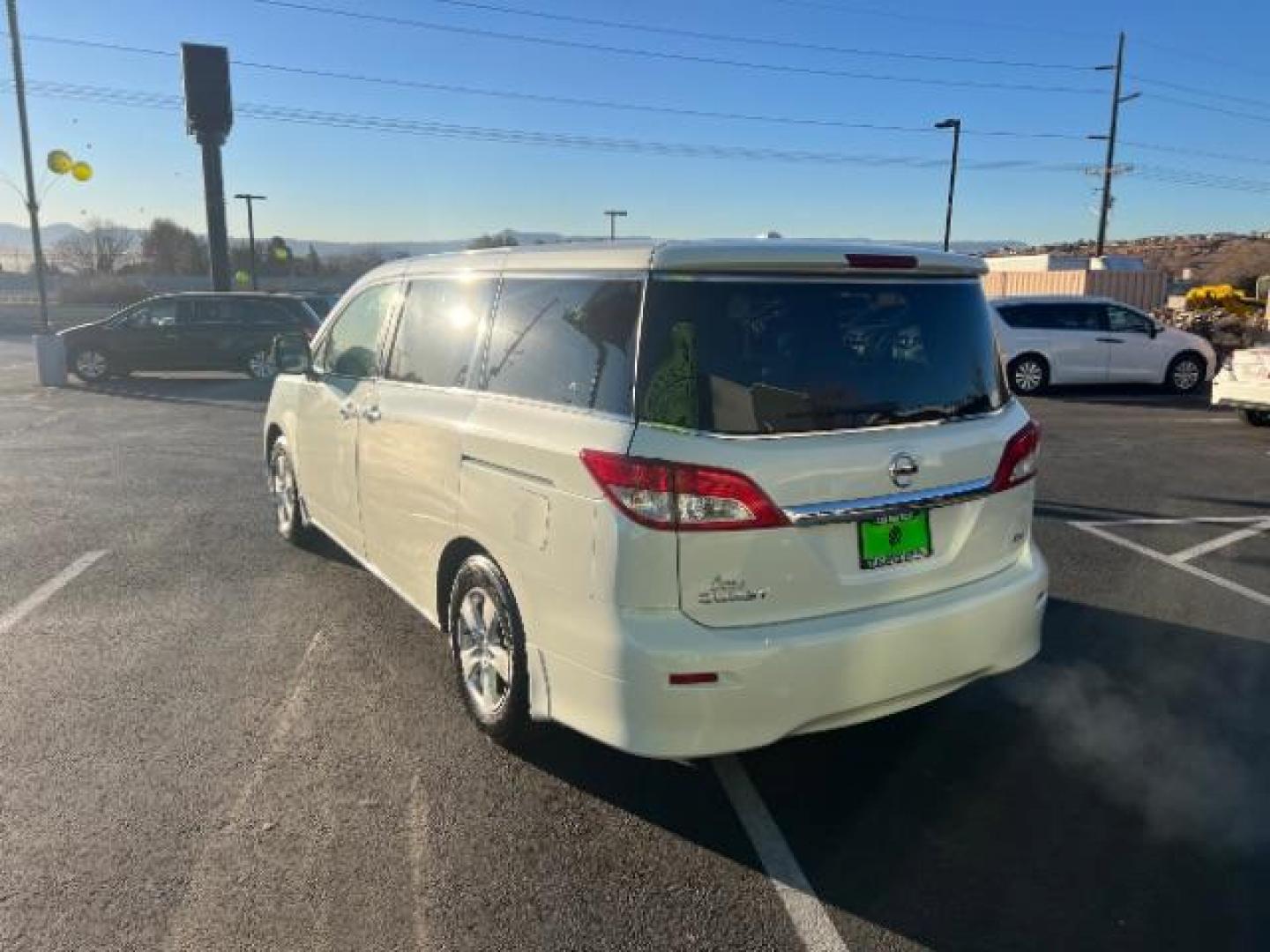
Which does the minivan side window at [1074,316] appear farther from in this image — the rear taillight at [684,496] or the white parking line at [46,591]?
the rear taillight at [684,496]

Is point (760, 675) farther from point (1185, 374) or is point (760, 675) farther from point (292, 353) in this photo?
point (1185, 374)

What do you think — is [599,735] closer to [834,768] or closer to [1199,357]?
[834,768]

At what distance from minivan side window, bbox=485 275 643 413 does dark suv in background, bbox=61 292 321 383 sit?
48.8 ft

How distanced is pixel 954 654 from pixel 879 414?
0.84 m

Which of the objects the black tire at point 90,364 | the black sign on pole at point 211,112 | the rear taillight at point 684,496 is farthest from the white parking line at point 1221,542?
the black sign on pole at point 211,112

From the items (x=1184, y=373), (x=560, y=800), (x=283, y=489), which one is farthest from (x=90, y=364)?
(x=1184, y=373)

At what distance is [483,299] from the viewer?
375 centimetres

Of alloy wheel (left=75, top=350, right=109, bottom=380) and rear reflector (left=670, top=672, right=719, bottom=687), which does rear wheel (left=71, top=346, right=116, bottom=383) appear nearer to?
alloy wheel (left=75, top=350, right=109, bottom=380)

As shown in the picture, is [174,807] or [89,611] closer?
[174,807]

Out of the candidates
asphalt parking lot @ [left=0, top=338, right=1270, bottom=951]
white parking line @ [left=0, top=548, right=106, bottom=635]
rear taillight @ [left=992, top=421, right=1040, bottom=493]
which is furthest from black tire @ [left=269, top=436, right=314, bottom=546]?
rear taillight @ [left=992, top=421, right=1040, bottom=493]

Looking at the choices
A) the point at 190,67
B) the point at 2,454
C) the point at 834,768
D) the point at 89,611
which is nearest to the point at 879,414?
the point at 834,768

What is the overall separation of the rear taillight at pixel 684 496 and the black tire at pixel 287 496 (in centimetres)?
364

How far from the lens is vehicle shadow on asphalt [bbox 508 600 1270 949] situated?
2645 millimetres

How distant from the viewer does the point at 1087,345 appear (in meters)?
15.8
